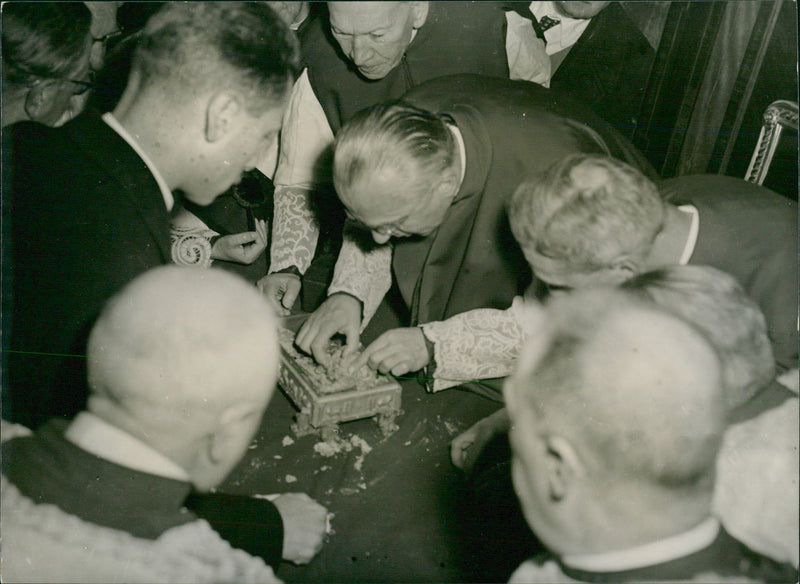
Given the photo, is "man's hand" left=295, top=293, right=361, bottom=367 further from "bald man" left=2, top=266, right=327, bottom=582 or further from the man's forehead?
the man's forehead

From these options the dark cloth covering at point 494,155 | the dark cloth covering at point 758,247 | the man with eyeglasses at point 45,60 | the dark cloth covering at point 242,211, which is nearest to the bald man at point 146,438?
the dark cloth covering at point 242,211

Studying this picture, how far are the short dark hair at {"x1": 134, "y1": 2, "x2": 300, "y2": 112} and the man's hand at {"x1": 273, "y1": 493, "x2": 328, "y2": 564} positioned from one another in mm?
747

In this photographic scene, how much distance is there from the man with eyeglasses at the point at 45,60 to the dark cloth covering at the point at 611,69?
104 centimetres

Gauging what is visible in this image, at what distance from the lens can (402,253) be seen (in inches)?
59.7

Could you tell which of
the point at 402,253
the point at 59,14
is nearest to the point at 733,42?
the point at 402,253

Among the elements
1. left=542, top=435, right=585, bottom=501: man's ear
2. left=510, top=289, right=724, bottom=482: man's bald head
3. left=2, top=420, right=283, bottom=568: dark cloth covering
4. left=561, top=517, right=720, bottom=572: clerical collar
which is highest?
left=510, top=289, right=724, bottom=482: man's bald head

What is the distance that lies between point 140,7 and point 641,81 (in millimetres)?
1098

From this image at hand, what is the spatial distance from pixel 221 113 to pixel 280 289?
0.56 m

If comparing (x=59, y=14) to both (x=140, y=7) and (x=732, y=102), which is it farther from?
(x=732, y=102)

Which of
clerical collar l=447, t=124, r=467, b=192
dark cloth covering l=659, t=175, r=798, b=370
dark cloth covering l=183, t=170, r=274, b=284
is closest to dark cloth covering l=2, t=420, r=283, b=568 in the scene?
dark cloth covering l=183, t=170, r=274, b=284

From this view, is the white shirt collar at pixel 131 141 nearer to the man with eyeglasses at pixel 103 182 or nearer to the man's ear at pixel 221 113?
the man with eyeglasses at pixel 103 182

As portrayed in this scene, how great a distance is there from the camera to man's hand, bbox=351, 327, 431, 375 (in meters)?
1.33

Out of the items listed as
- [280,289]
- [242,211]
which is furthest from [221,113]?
[280,289]

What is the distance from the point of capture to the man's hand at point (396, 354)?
1331mm
